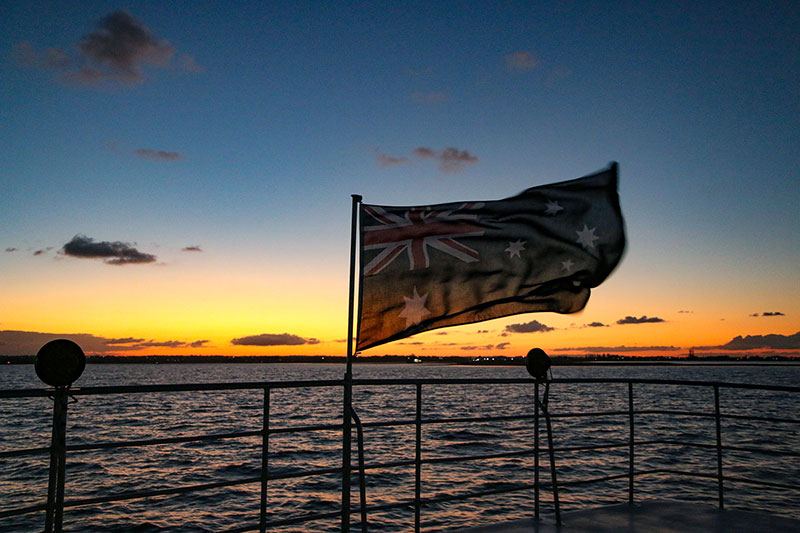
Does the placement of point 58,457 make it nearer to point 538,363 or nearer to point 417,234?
point 417,234

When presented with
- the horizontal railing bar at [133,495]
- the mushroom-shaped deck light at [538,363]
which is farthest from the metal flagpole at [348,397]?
the mushroom-shaped deck light at [538,363]

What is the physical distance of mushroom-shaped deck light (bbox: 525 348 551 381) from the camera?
16.4ft

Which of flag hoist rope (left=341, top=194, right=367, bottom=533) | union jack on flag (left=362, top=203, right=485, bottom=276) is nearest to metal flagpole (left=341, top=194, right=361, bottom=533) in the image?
flag hoist rope (left=341, top=194, right=367, bottom=533)

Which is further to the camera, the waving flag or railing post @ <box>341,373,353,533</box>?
the waving flag

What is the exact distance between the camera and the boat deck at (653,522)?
4984mm

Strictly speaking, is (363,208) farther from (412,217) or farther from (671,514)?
(671,514)

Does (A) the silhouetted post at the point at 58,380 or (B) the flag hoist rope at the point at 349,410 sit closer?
(A) the silhouetted post at the point at 58,380

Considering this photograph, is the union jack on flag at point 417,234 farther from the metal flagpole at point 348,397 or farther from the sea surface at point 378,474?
the sea surface at point 378,474

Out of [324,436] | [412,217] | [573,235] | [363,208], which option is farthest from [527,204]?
[324,436]

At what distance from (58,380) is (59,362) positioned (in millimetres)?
94

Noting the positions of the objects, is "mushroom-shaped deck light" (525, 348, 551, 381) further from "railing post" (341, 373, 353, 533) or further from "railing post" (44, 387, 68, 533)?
"railing post" (44, 387, 68, 533)

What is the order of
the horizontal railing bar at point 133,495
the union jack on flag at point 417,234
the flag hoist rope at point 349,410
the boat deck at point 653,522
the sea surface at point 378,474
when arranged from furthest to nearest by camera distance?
1. the sea surface at point 378,474
2. the boat deck at point 653,522
3. the union jack on flag at point 417,234
4. the flag hoist rope at point 349,410
5. the horizontal railing bar at point 133,495

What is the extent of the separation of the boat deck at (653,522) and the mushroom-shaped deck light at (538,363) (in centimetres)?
125

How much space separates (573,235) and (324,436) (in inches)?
1078
